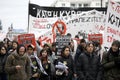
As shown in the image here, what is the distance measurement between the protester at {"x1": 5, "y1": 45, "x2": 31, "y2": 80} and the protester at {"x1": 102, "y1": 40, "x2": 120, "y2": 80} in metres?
1.86

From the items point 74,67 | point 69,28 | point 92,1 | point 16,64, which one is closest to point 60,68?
point 74,67

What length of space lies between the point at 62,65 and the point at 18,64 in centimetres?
111

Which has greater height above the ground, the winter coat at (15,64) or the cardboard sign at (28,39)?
the cardboard sign at (28,39)

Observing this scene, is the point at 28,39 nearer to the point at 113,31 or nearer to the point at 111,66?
the point at 113,31

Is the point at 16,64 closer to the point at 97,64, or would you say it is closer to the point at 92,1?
the point at 97,64

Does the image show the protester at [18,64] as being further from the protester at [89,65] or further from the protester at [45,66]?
the protester at [89,65]

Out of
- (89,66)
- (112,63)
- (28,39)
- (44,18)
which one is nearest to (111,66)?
(112,63)

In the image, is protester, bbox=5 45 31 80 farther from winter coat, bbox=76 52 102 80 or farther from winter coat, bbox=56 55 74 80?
winter coat, bbox=76 52 102 80

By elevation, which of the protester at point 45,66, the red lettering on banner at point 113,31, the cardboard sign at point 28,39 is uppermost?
the red lettering on banner at point 113,31

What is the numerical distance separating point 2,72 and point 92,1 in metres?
101

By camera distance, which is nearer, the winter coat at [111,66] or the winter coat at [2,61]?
the winter coat at [111,66]

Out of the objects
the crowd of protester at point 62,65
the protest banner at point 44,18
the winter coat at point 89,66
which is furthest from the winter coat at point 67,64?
the protest banner at point 44,18

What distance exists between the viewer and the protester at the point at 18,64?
11094 mm

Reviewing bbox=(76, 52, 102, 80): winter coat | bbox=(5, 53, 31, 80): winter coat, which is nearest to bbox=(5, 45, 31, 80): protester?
bbox=(5, 53, 31, 80): winter coat
